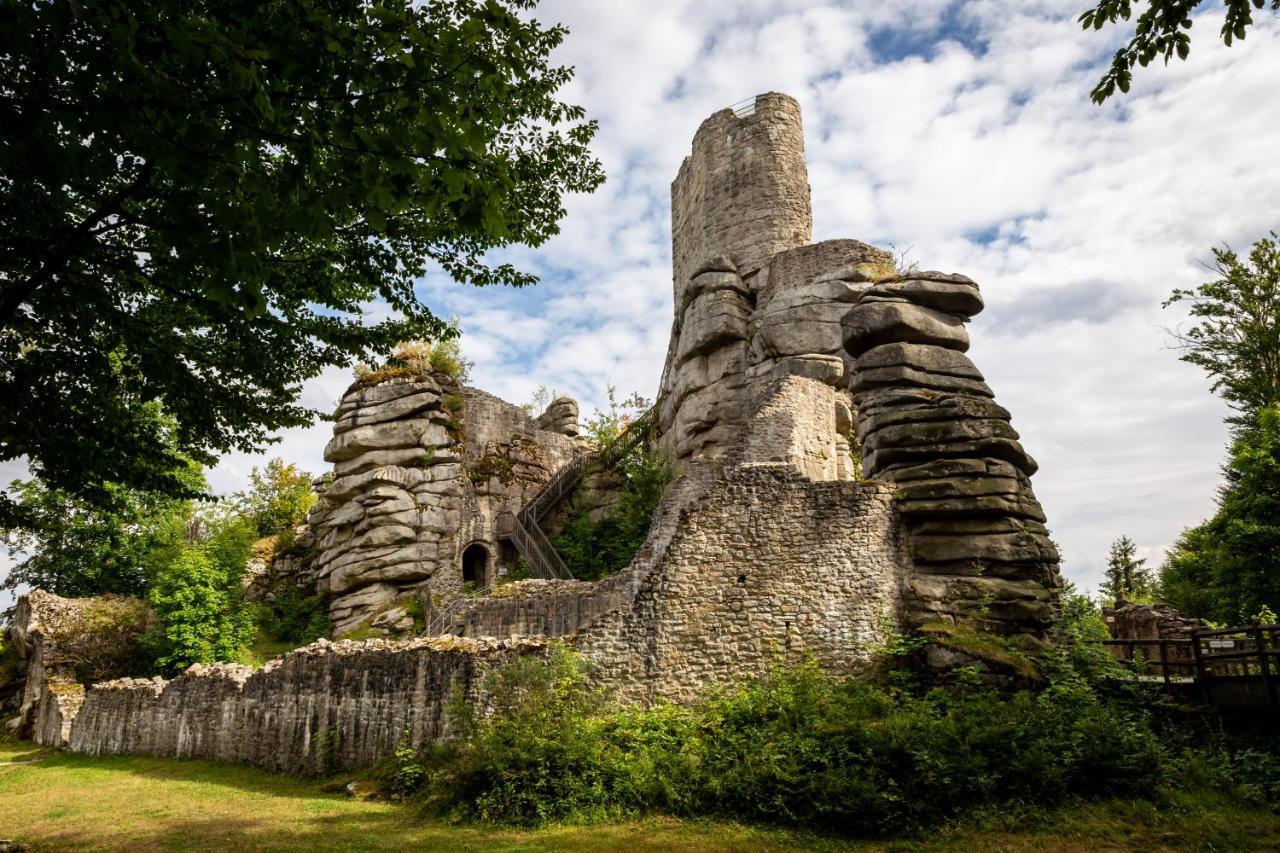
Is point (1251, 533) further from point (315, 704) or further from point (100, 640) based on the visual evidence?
point (100, 640)

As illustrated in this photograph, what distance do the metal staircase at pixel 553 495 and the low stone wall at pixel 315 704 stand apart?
10.1 meters

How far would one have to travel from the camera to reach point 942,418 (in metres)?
14.3

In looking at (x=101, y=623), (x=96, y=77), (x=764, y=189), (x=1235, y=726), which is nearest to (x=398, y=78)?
(x=96, y=77)

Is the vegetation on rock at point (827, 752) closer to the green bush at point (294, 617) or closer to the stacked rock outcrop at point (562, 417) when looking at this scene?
the green bush at point (294, 617)

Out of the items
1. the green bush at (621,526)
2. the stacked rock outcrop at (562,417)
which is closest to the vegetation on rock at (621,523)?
the green bush at (621,526)

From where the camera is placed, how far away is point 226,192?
532cm

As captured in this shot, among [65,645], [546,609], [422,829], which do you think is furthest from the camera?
[65,645]

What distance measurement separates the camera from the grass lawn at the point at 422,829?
863 cm

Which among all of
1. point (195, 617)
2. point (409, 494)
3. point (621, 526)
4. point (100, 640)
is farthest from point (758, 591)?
point (100, 640)

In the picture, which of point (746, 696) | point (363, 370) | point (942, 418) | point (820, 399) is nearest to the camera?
point (746, 696)

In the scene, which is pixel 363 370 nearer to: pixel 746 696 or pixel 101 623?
pixel 101 623

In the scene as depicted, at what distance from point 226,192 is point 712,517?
9634 millimetres

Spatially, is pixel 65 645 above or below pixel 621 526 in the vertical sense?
below

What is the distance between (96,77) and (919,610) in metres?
12.3
